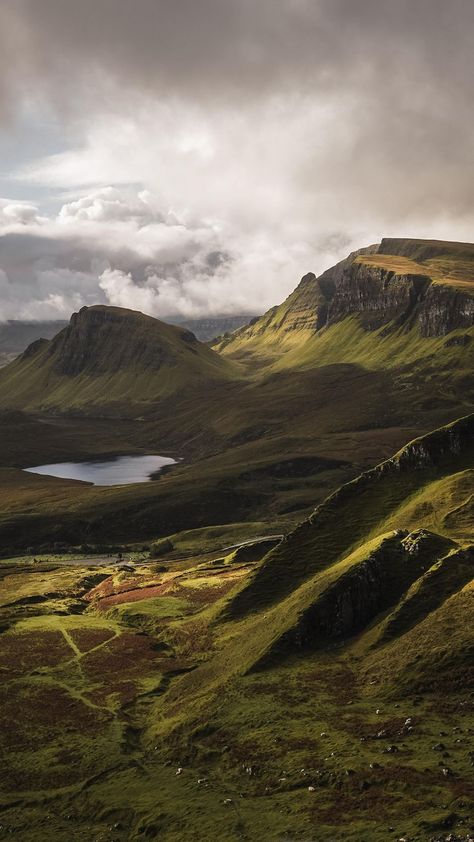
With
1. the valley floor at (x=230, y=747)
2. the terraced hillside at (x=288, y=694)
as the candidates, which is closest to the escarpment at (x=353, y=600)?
the terraced hillside at (x=288, y=694)

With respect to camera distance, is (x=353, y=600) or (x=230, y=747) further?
(x=353, y=600)

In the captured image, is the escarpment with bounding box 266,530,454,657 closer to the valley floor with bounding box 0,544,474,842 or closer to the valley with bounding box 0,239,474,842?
the valley with bounding box 0,239,474,842

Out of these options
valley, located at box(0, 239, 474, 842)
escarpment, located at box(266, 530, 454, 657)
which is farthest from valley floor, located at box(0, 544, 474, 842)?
escarpment, located at box(266, 530, 454, 657)

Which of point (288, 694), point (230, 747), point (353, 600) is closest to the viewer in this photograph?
point (230, 747)

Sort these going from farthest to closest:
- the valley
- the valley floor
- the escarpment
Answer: the escarpment, the valley, the valley floor

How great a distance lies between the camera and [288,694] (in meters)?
80.1

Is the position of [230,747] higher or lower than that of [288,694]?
lower

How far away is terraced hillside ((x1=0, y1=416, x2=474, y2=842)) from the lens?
190 ft

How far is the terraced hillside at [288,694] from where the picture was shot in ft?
190

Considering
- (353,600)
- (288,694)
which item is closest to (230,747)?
(288,694)

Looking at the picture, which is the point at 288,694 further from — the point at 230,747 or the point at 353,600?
the point at 353,600

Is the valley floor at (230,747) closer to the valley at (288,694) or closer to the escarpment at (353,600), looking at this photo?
the valley at (288,694)

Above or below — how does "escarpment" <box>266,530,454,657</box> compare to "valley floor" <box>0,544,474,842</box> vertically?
above

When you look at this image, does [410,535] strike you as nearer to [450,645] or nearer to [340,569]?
[340,569]
